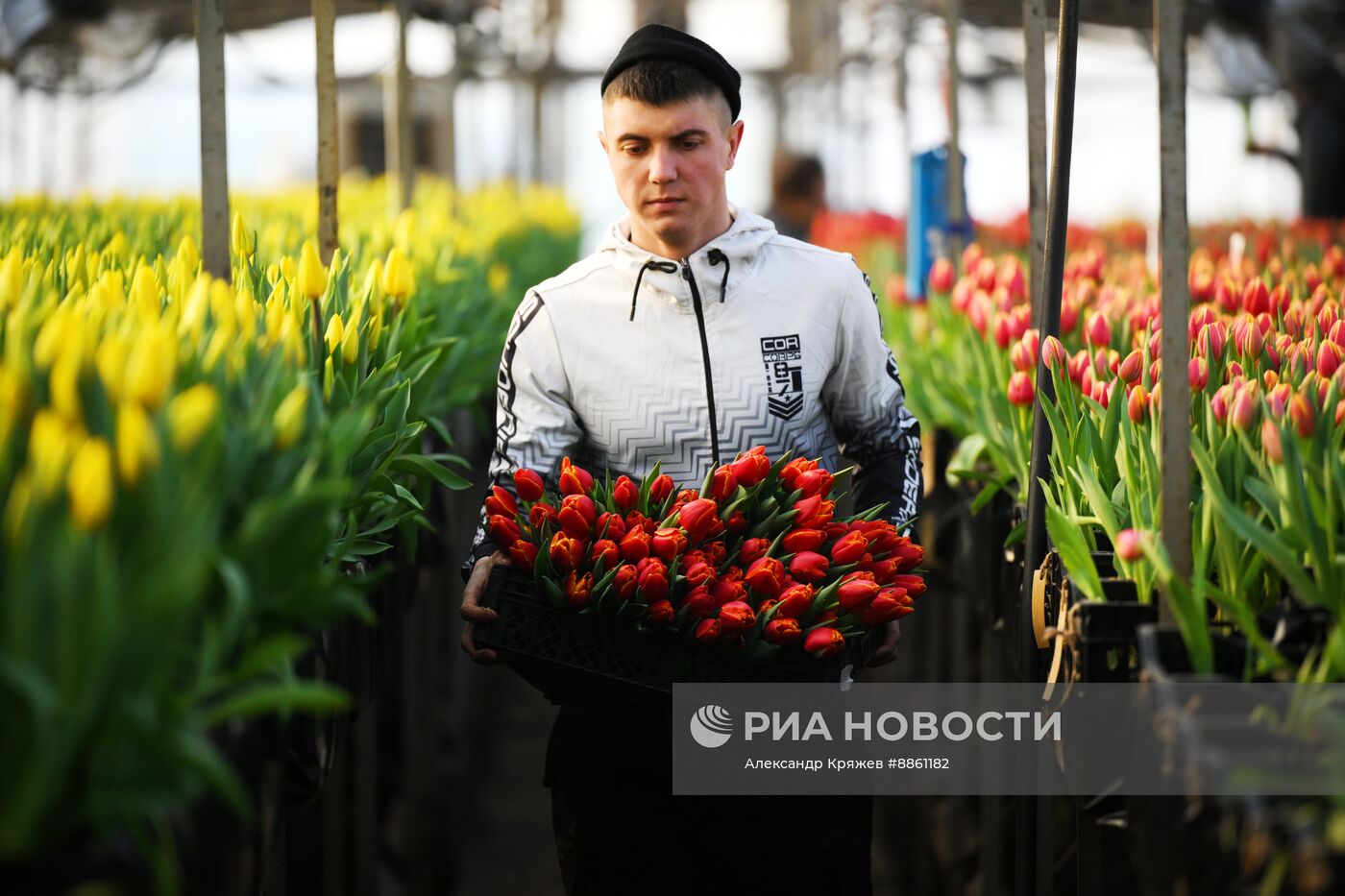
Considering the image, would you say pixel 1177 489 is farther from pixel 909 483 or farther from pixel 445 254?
pixel 445 254

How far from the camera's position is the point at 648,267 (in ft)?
8.16

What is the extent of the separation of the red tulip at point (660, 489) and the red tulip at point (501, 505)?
207 mm

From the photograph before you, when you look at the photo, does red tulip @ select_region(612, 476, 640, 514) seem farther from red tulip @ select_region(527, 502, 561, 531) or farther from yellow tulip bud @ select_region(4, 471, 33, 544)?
yellow tulip bud @ select_region(4, 471, 33, 544)

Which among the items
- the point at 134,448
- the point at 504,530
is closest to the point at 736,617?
the point at 504,530

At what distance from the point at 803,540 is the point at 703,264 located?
555 mm

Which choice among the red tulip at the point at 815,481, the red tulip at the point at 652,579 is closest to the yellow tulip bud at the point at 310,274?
the red tulip at the point at 652,579

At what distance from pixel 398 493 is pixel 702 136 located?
0.74 metres

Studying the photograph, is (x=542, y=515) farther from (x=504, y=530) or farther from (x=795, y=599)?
(x=795, y=599)

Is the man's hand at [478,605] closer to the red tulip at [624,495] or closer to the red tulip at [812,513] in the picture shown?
the red tulip at [624,495]

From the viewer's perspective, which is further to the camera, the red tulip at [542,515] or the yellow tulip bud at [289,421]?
the red tulip at [542,515]

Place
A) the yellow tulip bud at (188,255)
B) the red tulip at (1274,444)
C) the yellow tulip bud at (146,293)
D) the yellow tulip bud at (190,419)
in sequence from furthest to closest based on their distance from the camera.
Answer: the yellow tulip bud at (188,255) → the yellow tulip bud at (146,293) → the red tulip at (1274,444) → the yellow tulip bud at (190,419)

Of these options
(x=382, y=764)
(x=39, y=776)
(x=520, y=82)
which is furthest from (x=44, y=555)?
(x=520, y=82)

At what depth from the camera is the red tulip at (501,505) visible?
7.40ft

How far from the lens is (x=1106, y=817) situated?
77.6 inches
